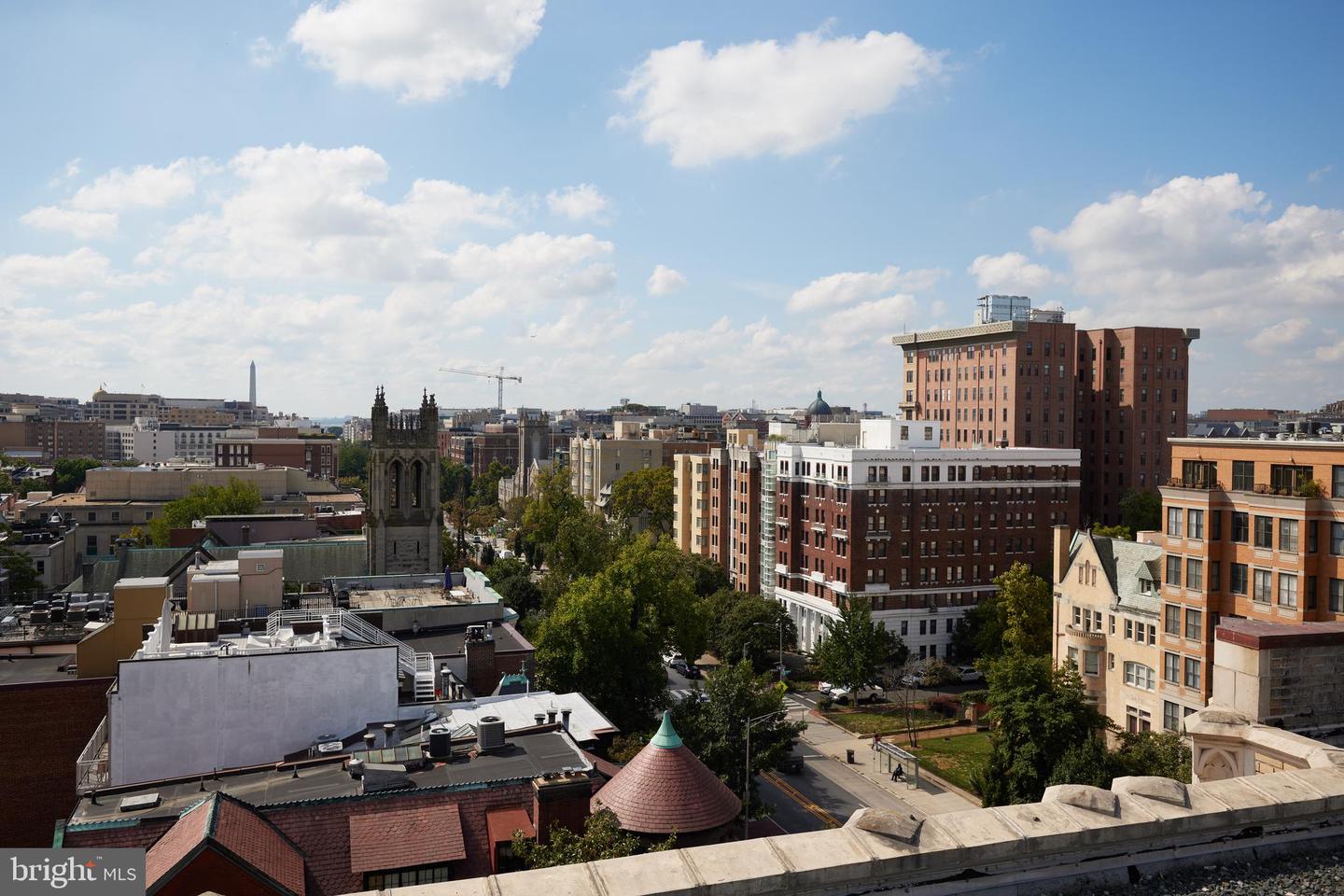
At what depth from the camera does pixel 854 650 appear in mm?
68938

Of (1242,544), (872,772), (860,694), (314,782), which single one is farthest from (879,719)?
(314,782)

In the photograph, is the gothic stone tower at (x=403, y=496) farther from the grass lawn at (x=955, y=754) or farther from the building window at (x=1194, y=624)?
the building window at (x=1194, y=624)

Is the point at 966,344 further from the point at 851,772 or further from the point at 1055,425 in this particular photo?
the point at 851,772

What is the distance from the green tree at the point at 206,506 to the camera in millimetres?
93750

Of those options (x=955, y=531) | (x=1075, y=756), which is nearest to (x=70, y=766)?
(x=1075, y=756)

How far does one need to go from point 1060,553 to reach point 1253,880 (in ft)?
Result: 175

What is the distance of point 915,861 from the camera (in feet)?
28.7

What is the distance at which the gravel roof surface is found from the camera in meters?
8.96

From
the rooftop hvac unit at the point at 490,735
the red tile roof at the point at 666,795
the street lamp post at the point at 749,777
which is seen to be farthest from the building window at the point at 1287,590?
the rooftop hvac unit at the point at 490,735

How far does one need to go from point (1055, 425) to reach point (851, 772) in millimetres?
69484

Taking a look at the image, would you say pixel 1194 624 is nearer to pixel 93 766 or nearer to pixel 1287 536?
pixel 1287 536

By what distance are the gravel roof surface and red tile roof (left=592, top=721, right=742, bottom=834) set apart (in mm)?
15986

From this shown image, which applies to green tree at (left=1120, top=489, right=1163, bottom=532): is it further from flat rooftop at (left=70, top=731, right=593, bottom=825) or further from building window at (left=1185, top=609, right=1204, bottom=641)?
flat rooftop at (left=70, top=731, right=593, bottom=825)

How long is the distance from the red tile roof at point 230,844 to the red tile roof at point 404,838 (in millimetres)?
1378
